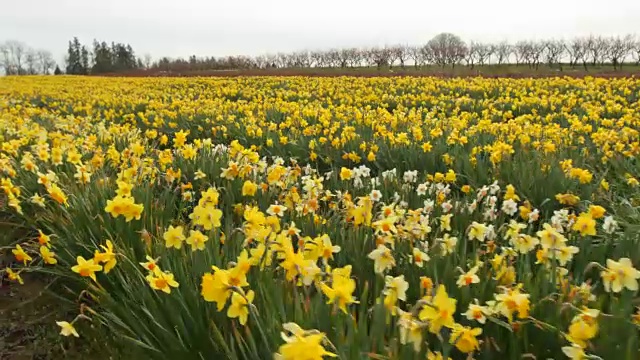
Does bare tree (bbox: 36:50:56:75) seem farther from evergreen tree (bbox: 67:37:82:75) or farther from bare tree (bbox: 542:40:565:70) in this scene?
bare tree (bbox: 542:40:565:70)

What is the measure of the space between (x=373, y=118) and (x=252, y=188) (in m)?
5.04

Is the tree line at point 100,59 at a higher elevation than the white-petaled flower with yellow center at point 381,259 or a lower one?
higher

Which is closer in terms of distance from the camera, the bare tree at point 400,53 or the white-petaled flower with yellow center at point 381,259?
the white-petaled flower with yellow center at point 381,259

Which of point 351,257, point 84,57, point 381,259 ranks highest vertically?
point 84,57

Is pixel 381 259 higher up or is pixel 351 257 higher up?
pixel 381 259

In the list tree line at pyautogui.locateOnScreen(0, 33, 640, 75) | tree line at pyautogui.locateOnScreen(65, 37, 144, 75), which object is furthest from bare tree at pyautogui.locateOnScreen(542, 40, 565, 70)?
tree line at pyautogui.locateOnScreen(65, 37, 144, 75)

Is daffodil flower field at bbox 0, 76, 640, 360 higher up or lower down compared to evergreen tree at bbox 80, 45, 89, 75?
lower down

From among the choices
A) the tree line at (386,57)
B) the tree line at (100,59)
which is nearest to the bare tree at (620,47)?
the tree line at (386,57)

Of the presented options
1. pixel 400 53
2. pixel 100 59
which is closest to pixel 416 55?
pixel 400 53

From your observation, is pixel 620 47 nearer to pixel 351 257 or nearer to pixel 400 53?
pixel 400 53

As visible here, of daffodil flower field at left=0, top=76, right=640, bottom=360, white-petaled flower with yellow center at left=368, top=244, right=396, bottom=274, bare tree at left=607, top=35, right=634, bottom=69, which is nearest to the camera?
daffodil flower field at left=0, top=76, right=640, bottom=360

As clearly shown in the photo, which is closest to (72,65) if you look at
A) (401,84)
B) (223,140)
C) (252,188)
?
(401,84)

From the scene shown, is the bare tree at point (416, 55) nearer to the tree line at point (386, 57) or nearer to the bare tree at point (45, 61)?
the tree line at point (386, 57)

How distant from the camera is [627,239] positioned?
234cm
